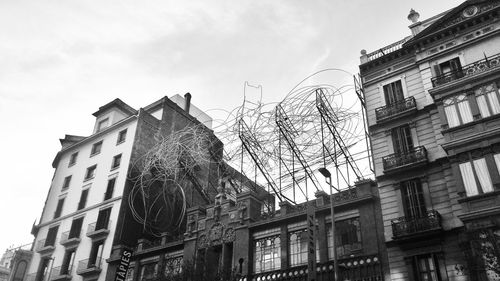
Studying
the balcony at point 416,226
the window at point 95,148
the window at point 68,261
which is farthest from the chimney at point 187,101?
the balcony at point 416,226

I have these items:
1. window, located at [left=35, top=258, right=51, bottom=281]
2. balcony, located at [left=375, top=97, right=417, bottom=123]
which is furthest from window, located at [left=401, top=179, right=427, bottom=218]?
window, located at [left=35, top=258, right=51, bottom=281]

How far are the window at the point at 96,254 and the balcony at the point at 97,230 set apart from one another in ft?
2.06

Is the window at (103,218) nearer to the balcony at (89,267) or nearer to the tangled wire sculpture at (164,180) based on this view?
the tangled wire sculpture at (164,180)

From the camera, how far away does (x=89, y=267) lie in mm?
40375

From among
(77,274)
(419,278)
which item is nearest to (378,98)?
(419,278)

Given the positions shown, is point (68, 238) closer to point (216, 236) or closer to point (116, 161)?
point (116, 161)

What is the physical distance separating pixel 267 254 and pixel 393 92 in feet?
45.4

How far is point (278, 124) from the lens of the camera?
3397cm

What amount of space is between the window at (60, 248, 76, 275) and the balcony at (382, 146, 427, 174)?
99.1 feet

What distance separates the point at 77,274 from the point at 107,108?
20.3 meters

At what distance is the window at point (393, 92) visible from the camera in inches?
1227

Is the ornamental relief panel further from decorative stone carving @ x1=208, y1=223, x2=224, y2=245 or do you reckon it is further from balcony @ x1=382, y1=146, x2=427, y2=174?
balcony @ x1=382, y1=146, x2=427, y2=174

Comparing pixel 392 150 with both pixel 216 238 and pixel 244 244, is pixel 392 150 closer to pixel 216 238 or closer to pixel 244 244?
pixel 244 244

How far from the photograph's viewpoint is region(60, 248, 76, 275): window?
42.8 m
